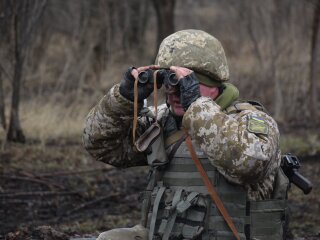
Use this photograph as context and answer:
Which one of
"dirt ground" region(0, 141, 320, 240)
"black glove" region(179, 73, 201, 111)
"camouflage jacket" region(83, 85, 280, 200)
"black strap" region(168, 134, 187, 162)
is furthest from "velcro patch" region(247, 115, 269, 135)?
"dirt ground" region(0, 141, 320, 240)

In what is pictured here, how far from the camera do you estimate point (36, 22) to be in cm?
920

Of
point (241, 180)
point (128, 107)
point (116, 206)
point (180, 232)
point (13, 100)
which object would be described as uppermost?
point (128, 107)

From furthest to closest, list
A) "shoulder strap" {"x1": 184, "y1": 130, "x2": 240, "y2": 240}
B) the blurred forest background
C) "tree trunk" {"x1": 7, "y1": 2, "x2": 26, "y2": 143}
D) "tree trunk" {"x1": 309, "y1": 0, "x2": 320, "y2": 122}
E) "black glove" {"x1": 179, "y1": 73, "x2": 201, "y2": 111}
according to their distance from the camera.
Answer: "tree trunk" {"x1": 309, "y1": 0, "x2": 320, "y2": 122}, "tree trunk" {"x1": 7, "y1": 2, "x2": 26, "y2": 143}, the blurred forest background, "shoulder strap" {"x1": 184, "y1": 130, "x2": 240, "y2": 240}, "black glove" {"x1": 179, "y1": 73, "x2": 201, "y2": 111}

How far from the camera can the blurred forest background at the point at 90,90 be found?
23.2 ft

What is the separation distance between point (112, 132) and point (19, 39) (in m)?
5.41

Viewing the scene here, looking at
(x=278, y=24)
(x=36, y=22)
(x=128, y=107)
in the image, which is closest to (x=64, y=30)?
(x=278, y=24)

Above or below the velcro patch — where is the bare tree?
below

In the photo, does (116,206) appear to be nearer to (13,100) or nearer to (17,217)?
(17,217)

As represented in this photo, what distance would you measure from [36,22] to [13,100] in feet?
3.35

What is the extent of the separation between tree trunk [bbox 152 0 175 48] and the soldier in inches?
409

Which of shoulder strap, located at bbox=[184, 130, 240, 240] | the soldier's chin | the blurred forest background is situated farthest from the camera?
the blurred forest background

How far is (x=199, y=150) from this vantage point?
11.8 feet

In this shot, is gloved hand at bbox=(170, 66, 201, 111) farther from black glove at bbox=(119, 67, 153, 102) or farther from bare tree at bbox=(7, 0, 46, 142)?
bare tree at bbox=(7, 0, 46, 142)

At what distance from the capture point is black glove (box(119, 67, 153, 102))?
3.61 m
